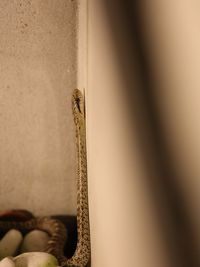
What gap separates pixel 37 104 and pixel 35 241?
0.70m

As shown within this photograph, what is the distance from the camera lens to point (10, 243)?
1.53 metres

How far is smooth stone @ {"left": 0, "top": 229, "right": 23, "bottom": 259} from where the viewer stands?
58.7 inches

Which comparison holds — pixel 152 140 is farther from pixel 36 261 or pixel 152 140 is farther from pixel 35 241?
pixel 35 241

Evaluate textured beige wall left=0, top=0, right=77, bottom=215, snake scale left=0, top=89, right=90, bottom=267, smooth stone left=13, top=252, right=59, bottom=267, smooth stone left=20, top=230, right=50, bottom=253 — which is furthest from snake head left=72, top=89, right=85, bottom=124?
smooth stone left=20, top=230, right=50, bottom=253

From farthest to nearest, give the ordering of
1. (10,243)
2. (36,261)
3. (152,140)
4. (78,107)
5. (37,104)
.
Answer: (37,104)
(10,243)
(78,107)
(36,261)
(152,140)

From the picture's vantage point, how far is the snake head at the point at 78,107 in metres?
1.33

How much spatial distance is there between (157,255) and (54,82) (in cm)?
130

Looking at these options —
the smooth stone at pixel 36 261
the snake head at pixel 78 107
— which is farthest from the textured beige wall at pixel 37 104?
the smooth stone at pixel 36 261

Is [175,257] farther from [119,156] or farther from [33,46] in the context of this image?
[33,46]

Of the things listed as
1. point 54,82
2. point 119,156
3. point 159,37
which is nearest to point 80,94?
point 54,82

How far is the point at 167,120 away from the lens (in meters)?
0.52

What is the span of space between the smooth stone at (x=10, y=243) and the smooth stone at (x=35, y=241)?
0.03m

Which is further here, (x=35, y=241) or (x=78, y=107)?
(x=35, y=241)

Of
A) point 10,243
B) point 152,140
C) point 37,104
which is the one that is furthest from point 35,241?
point 152,140
